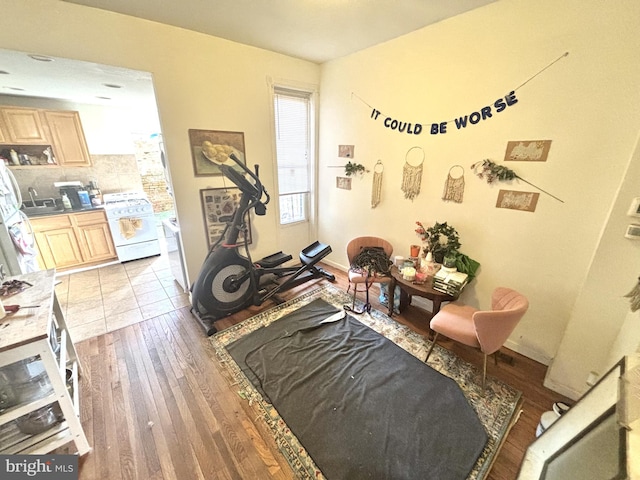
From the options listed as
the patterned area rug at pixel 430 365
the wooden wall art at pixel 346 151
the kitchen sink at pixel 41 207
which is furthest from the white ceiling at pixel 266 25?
the patterned area rug at pixel 430 365

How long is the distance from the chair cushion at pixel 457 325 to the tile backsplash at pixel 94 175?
511 cm

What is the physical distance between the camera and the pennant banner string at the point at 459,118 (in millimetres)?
1835

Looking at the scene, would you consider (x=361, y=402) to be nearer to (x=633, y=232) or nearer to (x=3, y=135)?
(x=633, y=232)

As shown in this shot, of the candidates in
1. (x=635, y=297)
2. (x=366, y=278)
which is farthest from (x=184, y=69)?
(x=635, y=297)

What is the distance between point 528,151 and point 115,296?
4.41 meters

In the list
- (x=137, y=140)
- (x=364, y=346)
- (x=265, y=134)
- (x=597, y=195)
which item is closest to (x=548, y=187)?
(x=597, y=195)

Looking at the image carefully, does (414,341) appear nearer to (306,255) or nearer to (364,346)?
(364,346)

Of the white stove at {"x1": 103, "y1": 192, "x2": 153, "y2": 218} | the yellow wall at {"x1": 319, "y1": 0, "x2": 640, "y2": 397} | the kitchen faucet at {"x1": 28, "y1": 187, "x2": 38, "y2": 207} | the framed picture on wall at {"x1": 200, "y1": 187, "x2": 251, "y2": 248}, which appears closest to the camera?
the yellow wall at {"x1": 319, "y1": 0, "x2": 640, "y2": 397}

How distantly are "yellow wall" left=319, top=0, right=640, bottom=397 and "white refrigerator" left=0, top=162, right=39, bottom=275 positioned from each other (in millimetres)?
3461

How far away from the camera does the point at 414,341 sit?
2.25 m

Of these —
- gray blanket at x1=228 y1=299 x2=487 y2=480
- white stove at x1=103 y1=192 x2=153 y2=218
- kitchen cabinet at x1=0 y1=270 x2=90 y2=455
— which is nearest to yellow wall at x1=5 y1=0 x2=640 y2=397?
gray blanket at x1=228 y1=299 x2=487 y2=480

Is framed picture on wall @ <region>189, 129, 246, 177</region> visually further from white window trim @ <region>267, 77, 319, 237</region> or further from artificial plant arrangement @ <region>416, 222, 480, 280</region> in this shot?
artificial plant arrangement @ <region>416, 222, 480, 280</region>

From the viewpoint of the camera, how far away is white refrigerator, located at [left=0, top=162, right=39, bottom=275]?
1970mm

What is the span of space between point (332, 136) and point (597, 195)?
2568 mm
